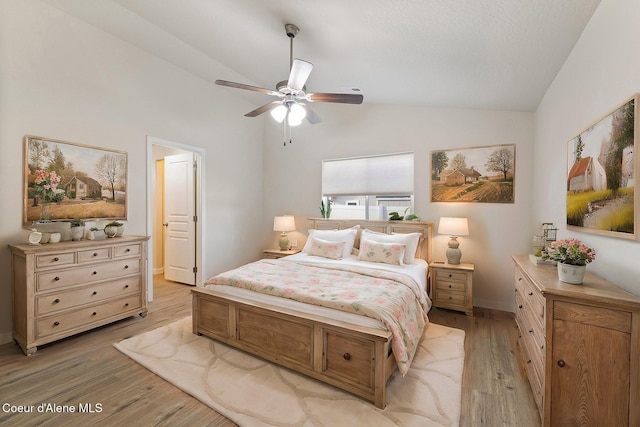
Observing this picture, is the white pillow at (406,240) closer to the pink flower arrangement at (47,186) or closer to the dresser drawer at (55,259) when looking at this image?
the dresser drawer at (55,259)

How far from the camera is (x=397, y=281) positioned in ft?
9.01

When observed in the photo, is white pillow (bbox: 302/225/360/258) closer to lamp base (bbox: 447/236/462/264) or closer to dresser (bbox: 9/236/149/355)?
lamp base (bbox: 447/236/462/264)

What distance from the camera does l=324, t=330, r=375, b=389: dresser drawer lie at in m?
1.96

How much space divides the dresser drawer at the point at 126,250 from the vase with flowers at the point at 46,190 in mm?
702

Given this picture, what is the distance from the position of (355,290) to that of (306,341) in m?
0.60

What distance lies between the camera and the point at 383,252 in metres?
3.50

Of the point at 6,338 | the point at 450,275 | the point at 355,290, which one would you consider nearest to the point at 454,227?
the point at 450,275

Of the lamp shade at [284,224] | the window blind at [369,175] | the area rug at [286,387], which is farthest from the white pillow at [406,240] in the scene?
the lamp shade at [284,224]

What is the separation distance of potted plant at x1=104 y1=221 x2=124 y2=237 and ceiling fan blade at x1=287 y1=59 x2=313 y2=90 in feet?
8.46

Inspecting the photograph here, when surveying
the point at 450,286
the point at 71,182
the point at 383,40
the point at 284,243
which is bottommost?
the point at 450,286

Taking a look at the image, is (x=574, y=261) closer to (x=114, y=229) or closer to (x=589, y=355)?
(x=589, y=355)

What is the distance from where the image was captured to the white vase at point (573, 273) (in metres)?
1.65

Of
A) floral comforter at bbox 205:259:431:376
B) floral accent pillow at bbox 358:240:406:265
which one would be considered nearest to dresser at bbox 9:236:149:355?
floral comforter at bbox 205:259:431:376

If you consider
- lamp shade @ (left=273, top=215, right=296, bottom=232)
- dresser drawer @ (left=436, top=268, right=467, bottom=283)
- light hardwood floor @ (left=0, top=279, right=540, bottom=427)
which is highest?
lamp shade @ (left=273, top=215, right=296, bottom=232)
